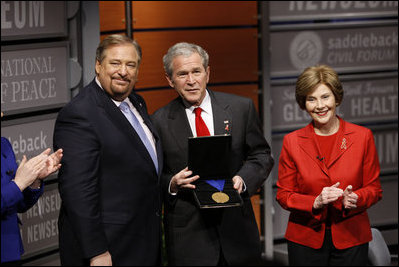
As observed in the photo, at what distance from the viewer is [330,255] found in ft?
12.5

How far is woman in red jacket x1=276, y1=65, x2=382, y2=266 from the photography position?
12.3 ft

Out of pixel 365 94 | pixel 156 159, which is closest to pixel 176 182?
pixel 156 159

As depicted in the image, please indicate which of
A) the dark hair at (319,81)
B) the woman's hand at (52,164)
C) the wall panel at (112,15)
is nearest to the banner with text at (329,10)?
the wall panel at (112,15)

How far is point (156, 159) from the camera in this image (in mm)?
3674

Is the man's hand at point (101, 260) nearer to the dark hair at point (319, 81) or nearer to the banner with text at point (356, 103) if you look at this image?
the dark hair at point (319, 81)

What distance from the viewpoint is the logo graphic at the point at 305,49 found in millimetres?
6094

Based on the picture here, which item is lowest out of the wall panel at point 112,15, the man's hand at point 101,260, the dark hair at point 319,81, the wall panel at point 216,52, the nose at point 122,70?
the man's hand at point 101,260

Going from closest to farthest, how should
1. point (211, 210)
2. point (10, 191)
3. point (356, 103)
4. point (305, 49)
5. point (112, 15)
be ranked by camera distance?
point (10, 191)
point (211, 210)
point (112, 15)
point (305, 49)
point (356, 103)

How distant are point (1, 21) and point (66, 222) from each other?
1821 mm

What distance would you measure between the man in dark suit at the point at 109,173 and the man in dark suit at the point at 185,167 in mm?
183

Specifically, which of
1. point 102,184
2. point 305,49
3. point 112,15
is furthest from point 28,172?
point 305,49

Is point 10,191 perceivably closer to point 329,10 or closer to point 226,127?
point 226,127

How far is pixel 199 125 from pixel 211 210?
0.45m

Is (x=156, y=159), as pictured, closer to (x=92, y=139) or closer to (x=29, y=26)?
(x=92, y=139)
